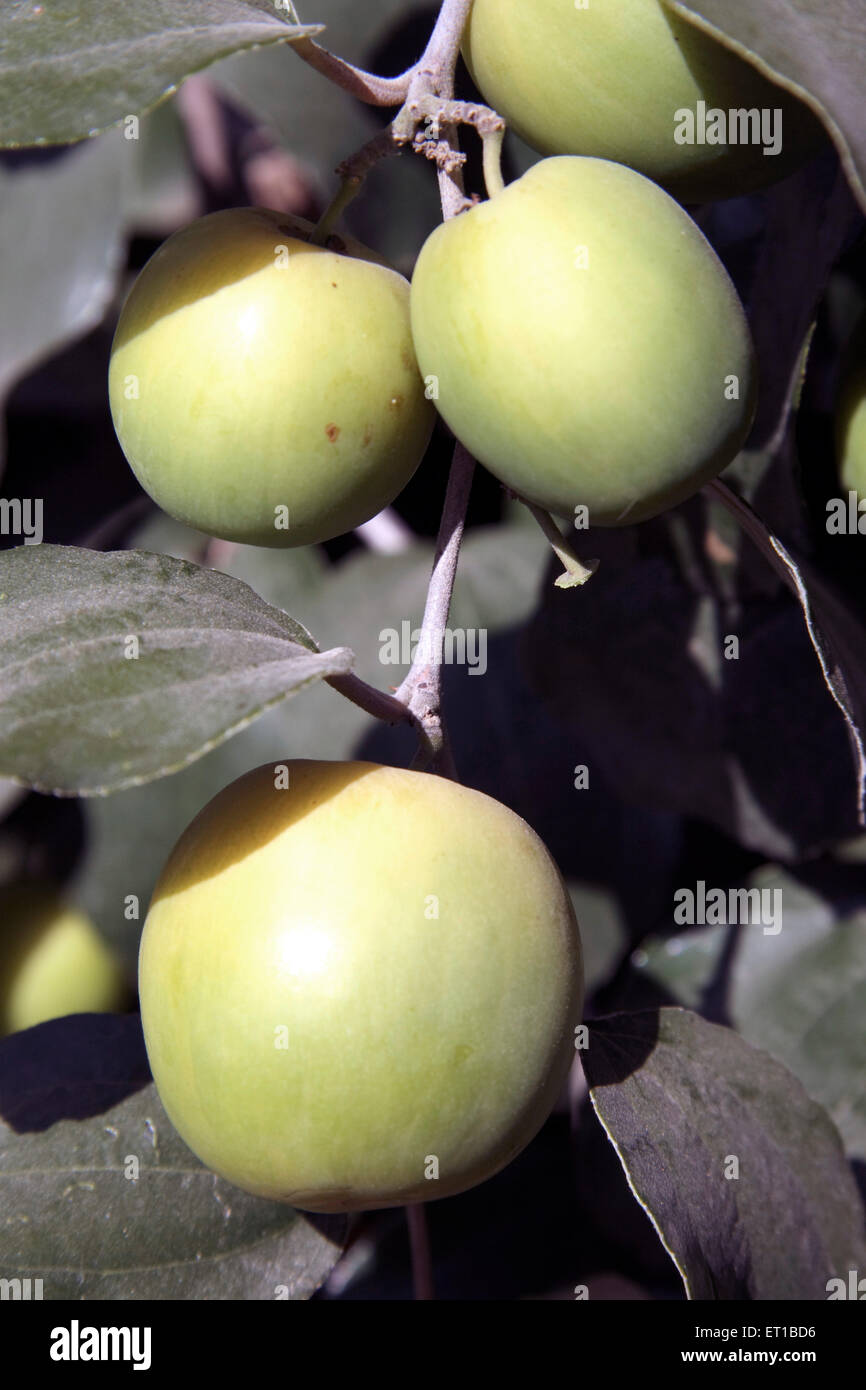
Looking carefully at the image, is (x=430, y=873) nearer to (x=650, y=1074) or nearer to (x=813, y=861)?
(x=650, y=1074)

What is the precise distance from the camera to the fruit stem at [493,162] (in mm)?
458

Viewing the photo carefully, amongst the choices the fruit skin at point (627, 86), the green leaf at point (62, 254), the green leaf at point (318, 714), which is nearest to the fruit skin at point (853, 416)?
the fruit skin at point (627, 86)

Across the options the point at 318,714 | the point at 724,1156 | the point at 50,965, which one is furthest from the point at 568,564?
the point at 50,965

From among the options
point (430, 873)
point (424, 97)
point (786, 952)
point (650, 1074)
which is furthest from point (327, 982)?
point (786, 952)

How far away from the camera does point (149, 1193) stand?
561 millimetres

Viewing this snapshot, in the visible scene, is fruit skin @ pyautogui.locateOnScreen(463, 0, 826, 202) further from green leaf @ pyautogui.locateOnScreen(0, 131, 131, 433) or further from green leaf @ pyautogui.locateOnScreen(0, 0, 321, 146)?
green leaf @ pyautogui.locateOnScreen(0, 131, 131, 433)

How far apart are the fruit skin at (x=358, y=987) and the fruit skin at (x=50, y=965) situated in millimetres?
511

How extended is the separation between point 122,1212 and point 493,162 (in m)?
0.46

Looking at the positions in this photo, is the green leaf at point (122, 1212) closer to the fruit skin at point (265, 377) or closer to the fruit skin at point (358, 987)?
the fruit skin at point (358, 987)

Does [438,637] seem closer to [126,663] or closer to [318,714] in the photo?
[126,663]

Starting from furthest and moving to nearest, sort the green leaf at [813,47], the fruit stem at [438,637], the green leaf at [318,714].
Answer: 1. the green leaf at [318,714]
2. the fruit stem at [438,637]
3. the green leaf at [813,47]

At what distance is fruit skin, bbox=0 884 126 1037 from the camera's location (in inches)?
37.2

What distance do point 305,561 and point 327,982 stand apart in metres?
0.64

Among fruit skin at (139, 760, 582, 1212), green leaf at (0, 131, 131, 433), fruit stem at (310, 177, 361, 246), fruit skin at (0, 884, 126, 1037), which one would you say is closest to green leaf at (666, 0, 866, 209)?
fruit stem at (310, 177, 361, 246)
